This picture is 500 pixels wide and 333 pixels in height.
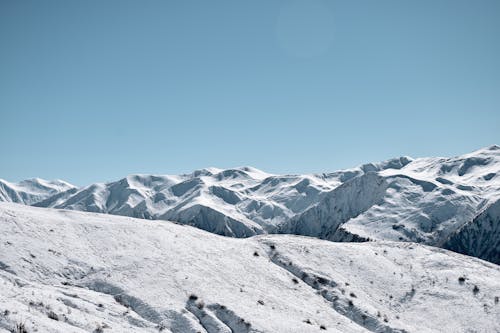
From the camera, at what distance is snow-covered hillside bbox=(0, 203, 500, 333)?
25109 millimetres

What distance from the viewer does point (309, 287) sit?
37.8m

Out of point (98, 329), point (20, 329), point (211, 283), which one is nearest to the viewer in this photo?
point (20, 329)

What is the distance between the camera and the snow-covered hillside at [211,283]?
25.1 m

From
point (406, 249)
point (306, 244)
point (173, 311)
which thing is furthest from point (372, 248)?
point (173, 311)

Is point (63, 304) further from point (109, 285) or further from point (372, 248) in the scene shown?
point (372, 248)

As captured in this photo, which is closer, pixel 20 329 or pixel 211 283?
pixel 20 329

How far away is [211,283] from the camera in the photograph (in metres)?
32.8

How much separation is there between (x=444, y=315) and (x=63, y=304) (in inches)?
1230

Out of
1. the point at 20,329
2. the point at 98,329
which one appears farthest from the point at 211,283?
the point at 20,329

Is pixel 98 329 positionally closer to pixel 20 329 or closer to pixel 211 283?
pixel 20 329

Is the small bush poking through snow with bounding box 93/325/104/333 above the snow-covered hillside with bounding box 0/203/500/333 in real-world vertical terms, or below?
above

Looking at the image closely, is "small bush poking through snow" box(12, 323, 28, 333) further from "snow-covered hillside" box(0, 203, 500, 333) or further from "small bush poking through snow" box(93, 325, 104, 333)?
"small bush poking through snow" box(93, 325, 104, 333)

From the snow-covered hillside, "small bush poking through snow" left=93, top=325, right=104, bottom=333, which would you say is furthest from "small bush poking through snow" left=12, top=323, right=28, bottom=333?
"small bush poking through snow" left=93, top=325, right=104, bottom=333

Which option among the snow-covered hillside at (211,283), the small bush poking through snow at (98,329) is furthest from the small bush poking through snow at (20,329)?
the small bush poking through snow at (98,329)
